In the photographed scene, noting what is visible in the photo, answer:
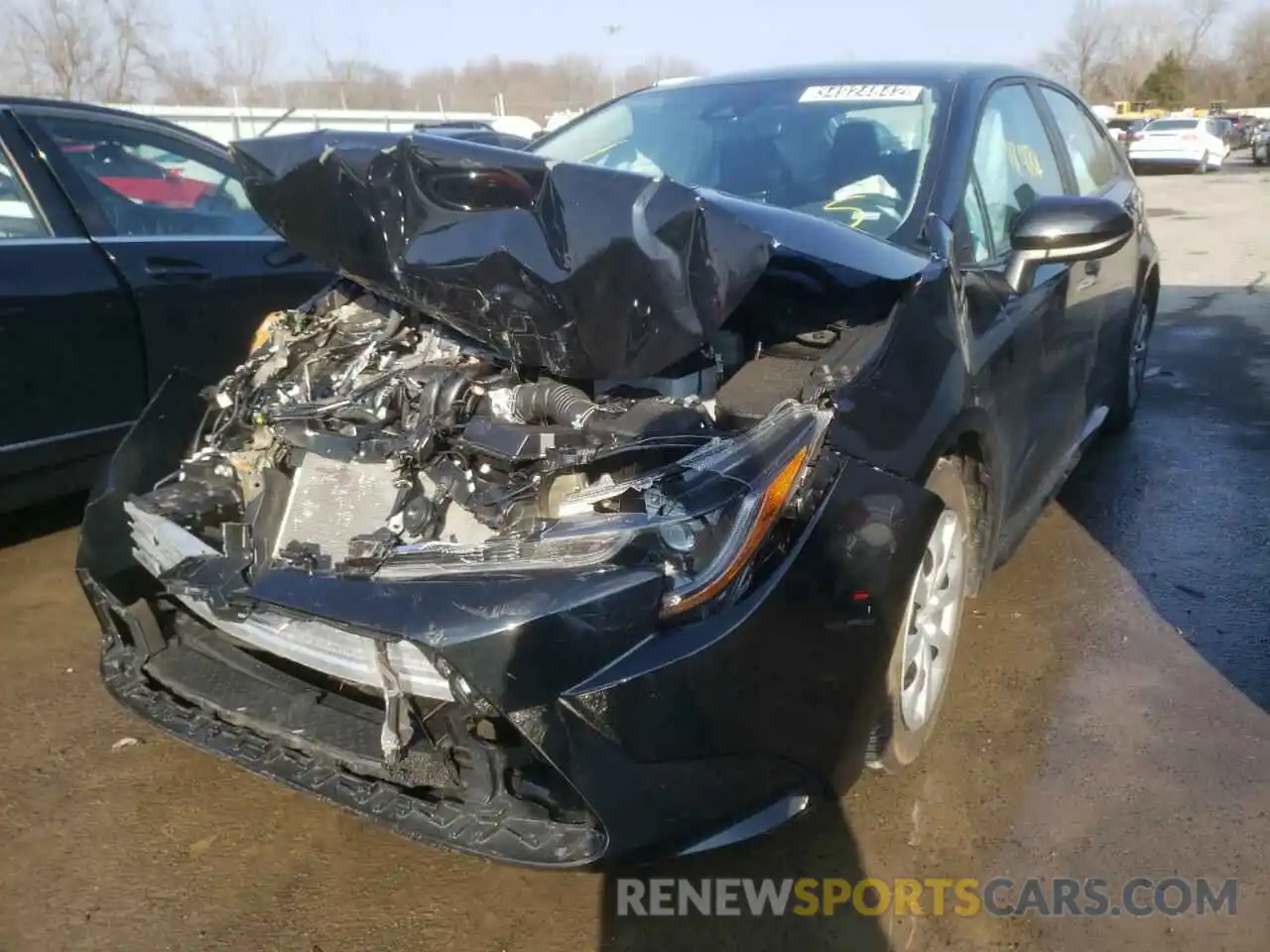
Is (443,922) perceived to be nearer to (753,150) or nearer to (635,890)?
(635,890)

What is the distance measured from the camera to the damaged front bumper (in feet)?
5.84

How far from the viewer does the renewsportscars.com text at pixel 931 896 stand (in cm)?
219

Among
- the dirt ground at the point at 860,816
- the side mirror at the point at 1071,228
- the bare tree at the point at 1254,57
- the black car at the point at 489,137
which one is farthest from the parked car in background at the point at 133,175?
the bare tree at the point at 1254,57

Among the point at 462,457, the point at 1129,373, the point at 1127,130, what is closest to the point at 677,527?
the point at 462,457

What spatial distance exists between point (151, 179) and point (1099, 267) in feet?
12.4

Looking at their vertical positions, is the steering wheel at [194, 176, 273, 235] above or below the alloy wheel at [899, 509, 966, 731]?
above

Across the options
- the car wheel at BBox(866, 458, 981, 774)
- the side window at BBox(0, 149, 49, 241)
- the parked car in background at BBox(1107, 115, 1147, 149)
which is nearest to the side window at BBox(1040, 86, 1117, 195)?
the car wheel at BBox(866, 458, 981, 774)

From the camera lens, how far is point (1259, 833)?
2.38 meters

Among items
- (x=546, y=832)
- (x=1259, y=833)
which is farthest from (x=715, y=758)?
(x=1259, y=833)

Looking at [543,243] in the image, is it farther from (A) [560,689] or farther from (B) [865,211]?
(B) [865,211]

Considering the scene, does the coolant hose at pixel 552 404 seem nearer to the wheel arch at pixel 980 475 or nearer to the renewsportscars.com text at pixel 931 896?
the wheel arch at pixel 980 475

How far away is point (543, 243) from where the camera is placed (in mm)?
2133

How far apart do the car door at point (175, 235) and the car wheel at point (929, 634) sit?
2.85m

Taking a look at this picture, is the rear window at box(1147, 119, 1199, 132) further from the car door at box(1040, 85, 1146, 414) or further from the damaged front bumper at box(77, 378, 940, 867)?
the damaged front bumper at box(77, 378, 940, 867)
